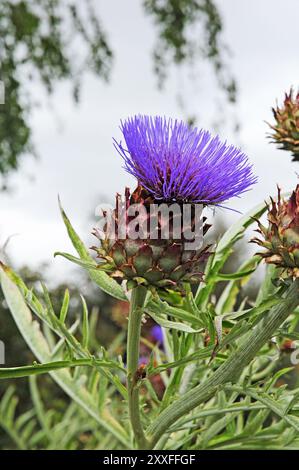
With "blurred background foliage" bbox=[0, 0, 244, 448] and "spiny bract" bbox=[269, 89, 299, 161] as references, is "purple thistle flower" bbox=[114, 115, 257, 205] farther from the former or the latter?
"blurred background foliage" bbox=[0, 0, 244, 448]

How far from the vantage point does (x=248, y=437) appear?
730 millimetres

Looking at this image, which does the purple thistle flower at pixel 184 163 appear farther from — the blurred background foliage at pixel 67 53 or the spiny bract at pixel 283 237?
the blurred background foliage at pixel 67 53

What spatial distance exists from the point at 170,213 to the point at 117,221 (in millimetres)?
45

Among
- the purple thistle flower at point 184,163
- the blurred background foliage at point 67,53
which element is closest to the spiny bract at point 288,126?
the purple thistle flower at point 184,163

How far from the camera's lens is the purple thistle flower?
59 cm

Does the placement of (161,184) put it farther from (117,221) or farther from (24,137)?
(24,137)

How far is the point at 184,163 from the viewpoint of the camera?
1.97 ft
